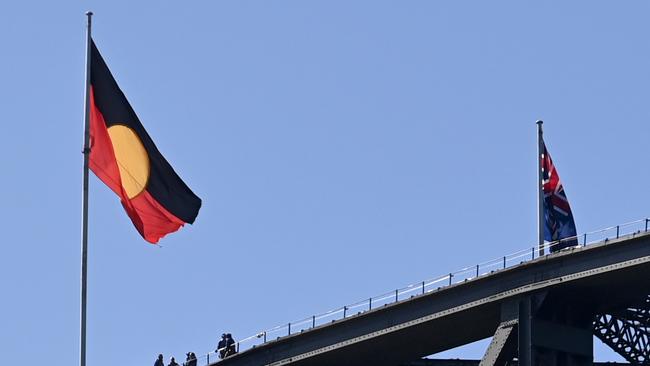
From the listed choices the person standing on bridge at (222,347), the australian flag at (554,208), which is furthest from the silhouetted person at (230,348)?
the australian flag at (554,208)

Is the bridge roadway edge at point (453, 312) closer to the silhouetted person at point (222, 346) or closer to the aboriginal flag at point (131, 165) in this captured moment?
the silhouetted person at point (222, 346)

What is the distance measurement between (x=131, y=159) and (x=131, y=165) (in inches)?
5.4

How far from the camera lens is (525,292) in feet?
209

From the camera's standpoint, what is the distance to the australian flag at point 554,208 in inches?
2761

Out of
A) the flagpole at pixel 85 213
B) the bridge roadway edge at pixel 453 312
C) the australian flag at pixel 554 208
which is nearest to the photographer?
the flagpole at pixel 85 213

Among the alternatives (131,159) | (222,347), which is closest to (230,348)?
(222,347)

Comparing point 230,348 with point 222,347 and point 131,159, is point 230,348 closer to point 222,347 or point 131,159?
point 222,347

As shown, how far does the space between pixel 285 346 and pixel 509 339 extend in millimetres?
11127

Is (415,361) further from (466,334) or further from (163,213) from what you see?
(163,213)

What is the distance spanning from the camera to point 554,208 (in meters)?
70.9

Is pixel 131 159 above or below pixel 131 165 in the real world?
above

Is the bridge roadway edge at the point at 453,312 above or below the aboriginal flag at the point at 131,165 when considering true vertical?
above

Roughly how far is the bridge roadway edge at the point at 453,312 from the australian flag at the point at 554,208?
15.0ft

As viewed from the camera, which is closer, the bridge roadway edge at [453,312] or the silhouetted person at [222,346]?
the bridge roadway edge at [453,312]
